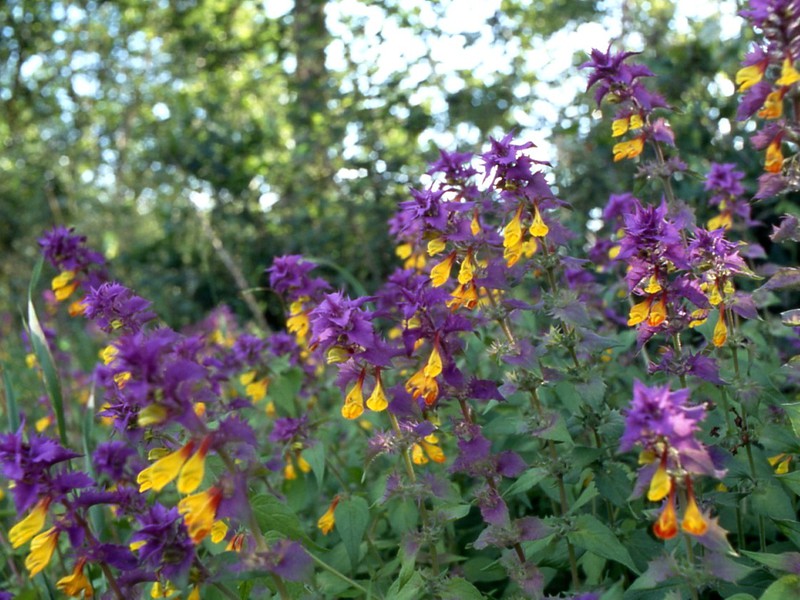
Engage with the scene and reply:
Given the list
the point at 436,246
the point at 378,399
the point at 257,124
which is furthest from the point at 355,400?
the point at 257,124

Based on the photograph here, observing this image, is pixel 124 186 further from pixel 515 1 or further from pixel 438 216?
pixel 438 216

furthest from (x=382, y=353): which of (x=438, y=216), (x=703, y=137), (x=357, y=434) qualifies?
(x=703, y=137)

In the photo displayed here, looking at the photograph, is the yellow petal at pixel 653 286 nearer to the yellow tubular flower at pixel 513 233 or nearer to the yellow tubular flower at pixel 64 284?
the yellow tubular flower at pixel 513 233

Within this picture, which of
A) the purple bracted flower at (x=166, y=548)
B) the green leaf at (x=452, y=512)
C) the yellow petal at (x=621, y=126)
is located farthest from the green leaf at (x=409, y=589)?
the yellow petal at (x=621, y=126)

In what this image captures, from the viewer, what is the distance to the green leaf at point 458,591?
6.18 ft

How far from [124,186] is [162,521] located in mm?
14297

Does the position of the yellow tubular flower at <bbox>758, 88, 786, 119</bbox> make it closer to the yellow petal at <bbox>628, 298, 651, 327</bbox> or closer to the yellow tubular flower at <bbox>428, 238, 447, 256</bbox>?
the yellow petal at <bbox>628, 298, 651, 327</bbox>

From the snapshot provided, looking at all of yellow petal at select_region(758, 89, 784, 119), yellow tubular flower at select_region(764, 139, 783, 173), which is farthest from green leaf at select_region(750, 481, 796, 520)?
yellow petal at select_region(758, 89, 784, 119)

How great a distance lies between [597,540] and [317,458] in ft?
3.23

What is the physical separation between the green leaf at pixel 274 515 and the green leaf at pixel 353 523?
1.23 ft

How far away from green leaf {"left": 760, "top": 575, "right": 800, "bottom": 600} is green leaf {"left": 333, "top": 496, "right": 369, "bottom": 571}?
1.07 metres

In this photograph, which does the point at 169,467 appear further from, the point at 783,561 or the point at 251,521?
the point at 783,561

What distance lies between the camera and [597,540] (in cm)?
196

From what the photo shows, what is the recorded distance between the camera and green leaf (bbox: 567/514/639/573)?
1911 millimetres
